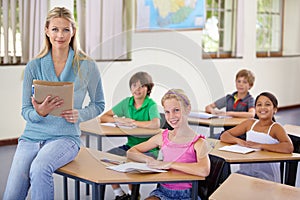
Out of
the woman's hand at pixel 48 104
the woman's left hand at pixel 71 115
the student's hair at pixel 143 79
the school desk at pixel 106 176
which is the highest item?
the student's hair at pixel 143 79

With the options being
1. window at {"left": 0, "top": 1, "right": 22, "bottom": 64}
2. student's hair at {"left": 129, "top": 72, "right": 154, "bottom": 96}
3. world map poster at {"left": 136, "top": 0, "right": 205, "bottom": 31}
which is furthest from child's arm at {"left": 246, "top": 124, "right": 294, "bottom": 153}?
world map poster at {"left": 136, "top": 0, "right": 205, "bottom": 31}

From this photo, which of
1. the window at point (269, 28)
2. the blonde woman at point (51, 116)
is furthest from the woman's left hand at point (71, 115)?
the window at point (269, 28)

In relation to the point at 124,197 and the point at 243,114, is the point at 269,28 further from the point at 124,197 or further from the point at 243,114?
the point at 124,197

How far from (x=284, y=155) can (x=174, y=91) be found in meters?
1.21

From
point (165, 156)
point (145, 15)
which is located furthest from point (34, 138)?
point (145, 15)

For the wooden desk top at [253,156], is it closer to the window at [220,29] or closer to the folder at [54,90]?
the folder at [54,90]

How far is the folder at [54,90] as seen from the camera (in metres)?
2.47

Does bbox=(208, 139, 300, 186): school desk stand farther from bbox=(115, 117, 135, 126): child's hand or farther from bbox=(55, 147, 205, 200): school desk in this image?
bbox=(115, 117, 135, 126): child's hand

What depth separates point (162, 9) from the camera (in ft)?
24.1

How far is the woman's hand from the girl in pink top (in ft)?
1.46

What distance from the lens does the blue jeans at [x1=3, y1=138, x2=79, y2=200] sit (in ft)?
8.27

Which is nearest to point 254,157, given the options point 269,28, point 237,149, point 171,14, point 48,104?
point 237,149

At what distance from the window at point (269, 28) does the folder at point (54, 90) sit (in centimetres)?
673

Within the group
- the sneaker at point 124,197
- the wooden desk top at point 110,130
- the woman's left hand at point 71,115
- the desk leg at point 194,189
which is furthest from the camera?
the sneaker at point 124,197
